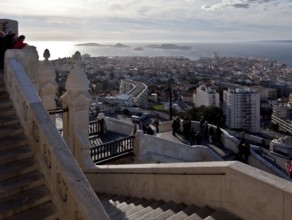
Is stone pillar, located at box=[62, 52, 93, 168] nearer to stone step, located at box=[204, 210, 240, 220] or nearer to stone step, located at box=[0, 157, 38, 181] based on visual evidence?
stone step, located at box=[0, 157, 38, 181]

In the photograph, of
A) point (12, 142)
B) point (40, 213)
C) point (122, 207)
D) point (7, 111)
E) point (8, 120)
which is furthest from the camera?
point (122, 207)

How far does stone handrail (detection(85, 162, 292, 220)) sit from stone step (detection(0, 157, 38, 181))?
215cm

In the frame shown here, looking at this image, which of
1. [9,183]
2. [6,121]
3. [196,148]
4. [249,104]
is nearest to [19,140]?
[6,121]

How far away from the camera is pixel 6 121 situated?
5.61m

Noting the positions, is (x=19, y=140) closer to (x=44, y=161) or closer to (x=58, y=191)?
(x=44, y=161)

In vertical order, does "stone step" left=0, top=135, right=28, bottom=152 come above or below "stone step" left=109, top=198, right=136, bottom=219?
above

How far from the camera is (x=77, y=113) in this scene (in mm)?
9250

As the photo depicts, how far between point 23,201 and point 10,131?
56.5 inches

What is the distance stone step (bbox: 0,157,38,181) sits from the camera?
4656mm

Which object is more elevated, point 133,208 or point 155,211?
point 155,211

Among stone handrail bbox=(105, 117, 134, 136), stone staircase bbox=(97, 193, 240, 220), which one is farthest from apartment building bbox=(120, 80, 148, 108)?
stone staircase bbox=(97, 193, 240, 220)

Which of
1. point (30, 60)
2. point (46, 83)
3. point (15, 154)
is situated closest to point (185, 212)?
point (15, 154)

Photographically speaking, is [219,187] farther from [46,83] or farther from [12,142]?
[46,83]

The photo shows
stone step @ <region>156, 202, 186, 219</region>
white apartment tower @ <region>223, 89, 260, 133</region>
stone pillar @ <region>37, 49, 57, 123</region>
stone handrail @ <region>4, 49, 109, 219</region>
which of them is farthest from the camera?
white apartment tower @ <region>223, 89, 260, 133</region>
